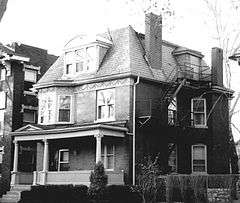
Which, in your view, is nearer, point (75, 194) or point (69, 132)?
point (75, 194)

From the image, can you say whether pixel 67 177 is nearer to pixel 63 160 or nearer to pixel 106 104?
pixel 63 160

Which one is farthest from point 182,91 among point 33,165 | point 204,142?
point 33,165

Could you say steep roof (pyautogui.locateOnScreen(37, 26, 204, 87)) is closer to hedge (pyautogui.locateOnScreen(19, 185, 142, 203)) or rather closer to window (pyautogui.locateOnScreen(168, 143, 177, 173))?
window (pyautogui.locateOnScreen(168, 143, 177, 173))

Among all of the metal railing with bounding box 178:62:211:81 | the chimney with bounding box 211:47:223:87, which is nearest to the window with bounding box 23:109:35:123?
the metal railing with bounding box 178:62:211:81

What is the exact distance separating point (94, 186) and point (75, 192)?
49.5 inches

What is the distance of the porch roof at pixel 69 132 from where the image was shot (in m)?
25.8

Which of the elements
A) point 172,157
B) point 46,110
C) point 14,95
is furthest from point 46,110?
point 172,157

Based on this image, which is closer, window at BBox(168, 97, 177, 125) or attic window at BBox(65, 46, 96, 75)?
attic window at BBox(65, 46, 96, 75)

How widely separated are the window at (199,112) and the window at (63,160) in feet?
27.7

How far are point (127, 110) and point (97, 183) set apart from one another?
201 inches

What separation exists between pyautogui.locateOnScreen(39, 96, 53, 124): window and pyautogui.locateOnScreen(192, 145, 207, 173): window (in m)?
9.42

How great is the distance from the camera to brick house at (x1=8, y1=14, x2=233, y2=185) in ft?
90.7

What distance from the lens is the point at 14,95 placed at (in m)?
34.5

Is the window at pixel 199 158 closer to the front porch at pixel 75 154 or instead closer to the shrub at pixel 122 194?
the shrub at pixel 122 194
